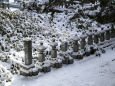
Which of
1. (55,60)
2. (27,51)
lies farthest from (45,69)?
(27,51)

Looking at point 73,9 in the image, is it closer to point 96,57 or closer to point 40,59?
point 96,57

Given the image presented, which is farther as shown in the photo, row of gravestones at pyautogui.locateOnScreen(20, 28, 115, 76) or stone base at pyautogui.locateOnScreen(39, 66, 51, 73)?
stone base at pyautogui.locateOnScreen(39, 66, 51, 73)

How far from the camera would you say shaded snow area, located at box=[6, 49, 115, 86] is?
5977 millimetres

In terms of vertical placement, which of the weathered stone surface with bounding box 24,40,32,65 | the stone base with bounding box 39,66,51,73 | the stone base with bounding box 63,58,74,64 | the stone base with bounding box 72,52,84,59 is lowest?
the stone base with bounding box 39,66,51,73

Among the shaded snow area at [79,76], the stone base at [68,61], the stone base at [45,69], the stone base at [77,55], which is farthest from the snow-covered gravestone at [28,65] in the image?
the stone base at [77,55]

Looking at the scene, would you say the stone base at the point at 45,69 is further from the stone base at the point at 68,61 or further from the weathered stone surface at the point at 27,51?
the stone base at the point at 68,61

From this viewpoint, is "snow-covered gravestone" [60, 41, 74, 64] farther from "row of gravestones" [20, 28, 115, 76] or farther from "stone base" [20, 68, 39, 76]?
"stone base" [20, 68, 39, 76]

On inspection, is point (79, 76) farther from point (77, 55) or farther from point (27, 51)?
point (27, 51)

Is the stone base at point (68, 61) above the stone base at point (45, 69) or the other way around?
above

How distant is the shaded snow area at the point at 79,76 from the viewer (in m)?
5.98

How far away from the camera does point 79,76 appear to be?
654cm

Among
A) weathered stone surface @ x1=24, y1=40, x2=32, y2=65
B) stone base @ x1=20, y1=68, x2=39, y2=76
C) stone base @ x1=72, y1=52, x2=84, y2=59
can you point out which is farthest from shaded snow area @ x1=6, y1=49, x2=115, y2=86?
weathered stone surface @ x1=24, y1=40, x2=32, y2=65

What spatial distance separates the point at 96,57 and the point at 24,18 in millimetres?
7157

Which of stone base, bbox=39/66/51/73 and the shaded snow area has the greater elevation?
stone base, bbox=39/66/51/73
